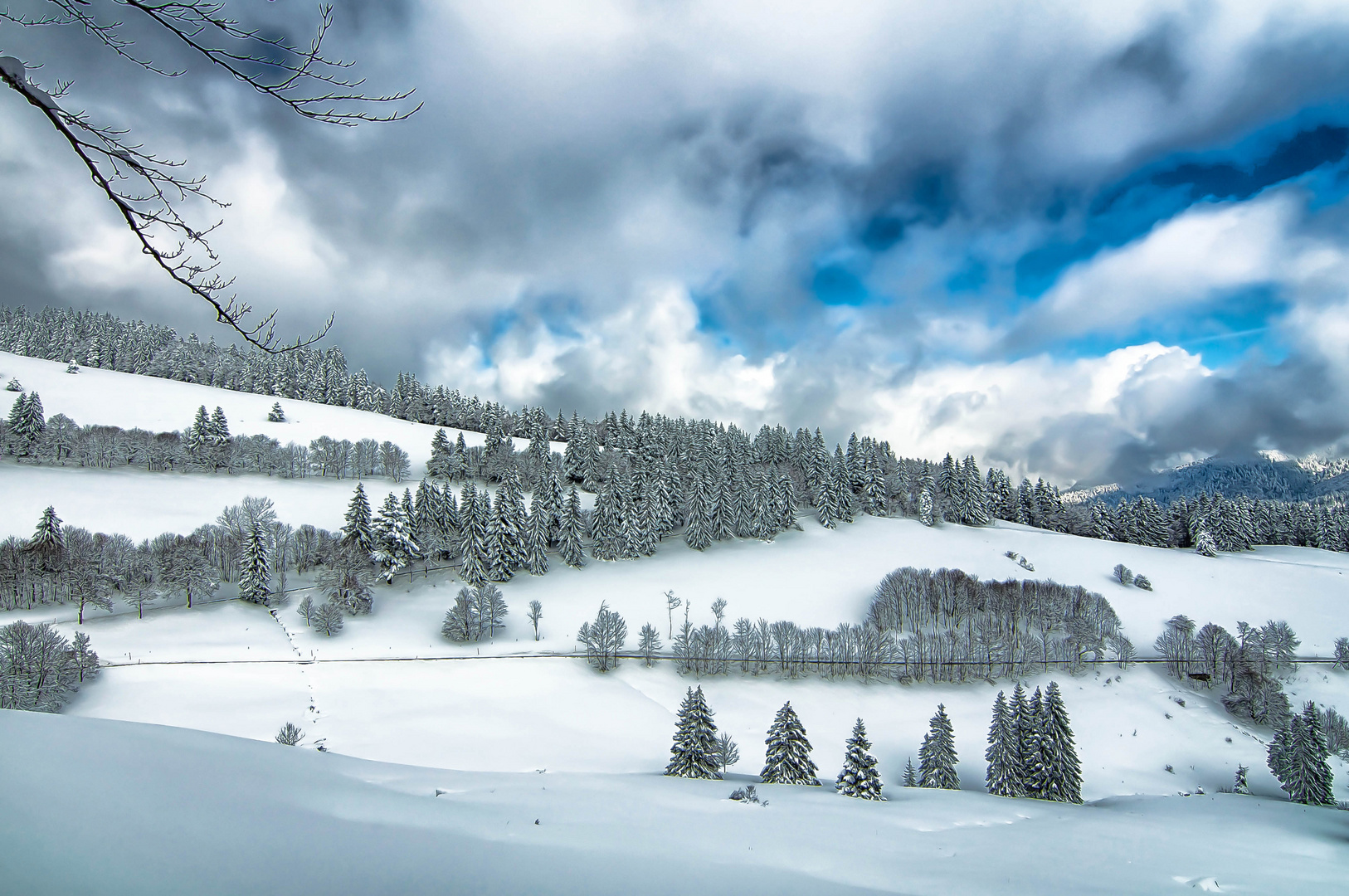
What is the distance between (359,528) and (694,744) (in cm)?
4923

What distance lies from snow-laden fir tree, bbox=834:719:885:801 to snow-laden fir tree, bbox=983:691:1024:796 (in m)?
13.2

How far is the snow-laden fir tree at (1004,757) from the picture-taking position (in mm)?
33844

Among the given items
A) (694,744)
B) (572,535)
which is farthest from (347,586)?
A: (694,744)

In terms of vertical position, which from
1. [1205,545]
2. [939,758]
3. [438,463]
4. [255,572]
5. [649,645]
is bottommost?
[939,758]

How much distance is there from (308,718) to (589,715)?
58.4 ft

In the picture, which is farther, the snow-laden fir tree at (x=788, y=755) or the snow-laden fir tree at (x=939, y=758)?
the snow-laden fir tree at (x=939, y=758)

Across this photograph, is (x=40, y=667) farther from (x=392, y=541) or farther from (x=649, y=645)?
(x=649, y=645)

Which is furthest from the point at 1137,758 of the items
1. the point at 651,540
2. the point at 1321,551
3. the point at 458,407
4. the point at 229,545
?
the point at 458,407

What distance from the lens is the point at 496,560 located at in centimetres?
6225

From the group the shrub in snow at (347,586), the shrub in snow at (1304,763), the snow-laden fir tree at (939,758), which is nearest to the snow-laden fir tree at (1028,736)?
the snow-laden fir tree at (939,758)

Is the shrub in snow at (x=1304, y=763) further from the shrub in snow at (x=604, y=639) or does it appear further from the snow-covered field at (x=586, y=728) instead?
the shrub in snow at (x=604, y=639)

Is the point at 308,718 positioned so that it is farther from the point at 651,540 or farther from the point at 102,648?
the point at 651,540

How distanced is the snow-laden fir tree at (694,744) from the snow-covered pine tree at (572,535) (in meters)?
38.9

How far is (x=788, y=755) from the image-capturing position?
2950cm
